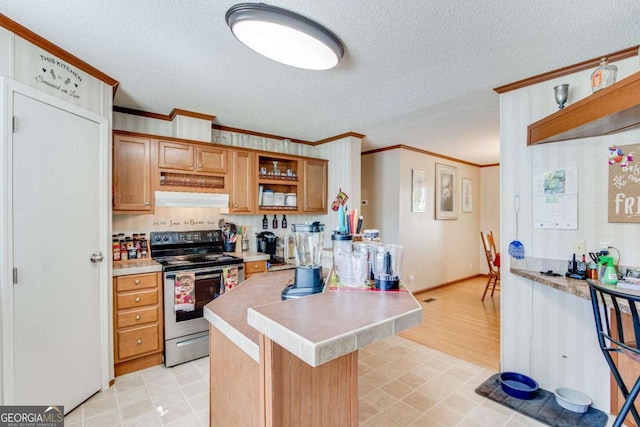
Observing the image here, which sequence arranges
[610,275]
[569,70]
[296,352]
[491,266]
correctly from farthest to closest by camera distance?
[491,266]
[569,70]
[610,275]
[296,352]

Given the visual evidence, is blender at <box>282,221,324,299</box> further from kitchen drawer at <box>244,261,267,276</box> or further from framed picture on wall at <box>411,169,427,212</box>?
framed picture on wall at <box>411,169,427,212</box>

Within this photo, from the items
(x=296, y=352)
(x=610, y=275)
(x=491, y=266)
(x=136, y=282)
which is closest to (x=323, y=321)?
(x=296, y=352)

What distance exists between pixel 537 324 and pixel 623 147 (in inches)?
56.1

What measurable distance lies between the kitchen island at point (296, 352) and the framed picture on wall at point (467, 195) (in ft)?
18.7

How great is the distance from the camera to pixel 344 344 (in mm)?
836

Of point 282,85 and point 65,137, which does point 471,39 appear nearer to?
point 282,85

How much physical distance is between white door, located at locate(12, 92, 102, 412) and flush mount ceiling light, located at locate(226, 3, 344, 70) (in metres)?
1.44

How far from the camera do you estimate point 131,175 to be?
2.92 metres

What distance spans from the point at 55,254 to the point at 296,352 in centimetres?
211

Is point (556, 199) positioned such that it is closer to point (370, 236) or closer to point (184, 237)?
point (370, 236)

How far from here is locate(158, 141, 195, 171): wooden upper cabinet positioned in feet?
10.1

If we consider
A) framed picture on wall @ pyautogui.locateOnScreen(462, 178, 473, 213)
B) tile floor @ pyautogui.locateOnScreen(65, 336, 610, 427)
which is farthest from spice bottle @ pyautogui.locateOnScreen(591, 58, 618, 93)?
framed picture on wall @ pyautogui.locateOnScreen(462, 178, 473, 213)

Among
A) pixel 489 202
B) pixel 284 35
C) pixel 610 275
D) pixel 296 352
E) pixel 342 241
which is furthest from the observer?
pixel 489 202

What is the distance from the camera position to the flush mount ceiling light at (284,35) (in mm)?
1580
